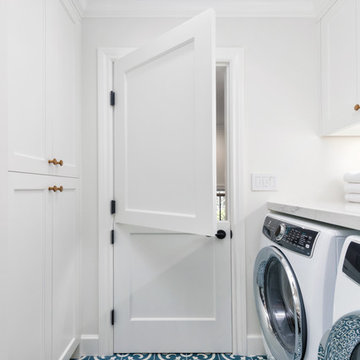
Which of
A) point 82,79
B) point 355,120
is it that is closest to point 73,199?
point 82,79

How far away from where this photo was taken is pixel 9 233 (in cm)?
102

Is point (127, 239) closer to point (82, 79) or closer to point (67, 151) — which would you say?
point (67, 151)

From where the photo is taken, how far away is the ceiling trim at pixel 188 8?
70.3 inches

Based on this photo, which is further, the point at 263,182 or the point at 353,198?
the point at 263,182

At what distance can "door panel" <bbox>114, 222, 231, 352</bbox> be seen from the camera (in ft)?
6.02

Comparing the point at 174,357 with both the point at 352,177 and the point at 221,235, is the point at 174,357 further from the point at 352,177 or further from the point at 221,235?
the point at 352,177

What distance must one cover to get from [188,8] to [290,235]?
58.9 inches

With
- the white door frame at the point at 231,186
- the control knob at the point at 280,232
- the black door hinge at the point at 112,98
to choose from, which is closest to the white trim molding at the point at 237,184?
the white door frame at the point at 231,186

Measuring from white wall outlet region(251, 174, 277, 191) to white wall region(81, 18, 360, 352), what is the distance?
0.03 meters

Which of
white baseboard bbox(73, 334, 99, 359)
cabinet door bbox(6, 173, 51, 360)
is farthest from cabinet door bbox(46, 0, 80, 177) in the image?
white baseboard bbox(73, 334, 99, 359)

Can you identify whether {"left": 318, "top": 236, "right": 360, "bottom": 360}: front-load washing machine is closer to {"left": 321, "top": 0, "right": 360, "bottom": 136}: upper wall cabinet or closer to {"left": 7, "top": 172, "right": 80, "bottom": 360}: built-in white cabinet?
{"left": 321, "top": 0, "right": 360, "bottom": 136}: upper wall cabinet

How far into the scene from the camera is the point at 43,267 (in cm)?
130

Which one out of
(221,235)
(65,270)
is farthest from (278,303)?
(65,270)

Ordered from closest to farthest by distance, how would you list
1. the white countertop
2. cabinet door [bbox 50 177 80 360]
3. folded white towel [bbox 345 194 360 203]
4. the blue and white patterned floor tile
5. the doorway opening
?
the white countertop, cabinet door [bbox 50 177 80 360], folded white towel [bbox 345 194 360 203], the blue and white patterned floor tile, the doorway opening
